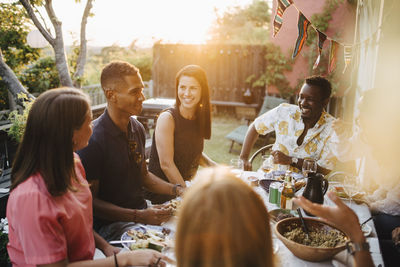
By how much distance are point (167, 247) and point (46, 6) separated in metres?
5.57

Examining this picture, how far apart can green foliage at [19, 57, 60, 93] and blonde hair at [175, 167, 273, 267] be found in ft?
28.6

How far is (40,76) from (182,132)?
7037 millimetres

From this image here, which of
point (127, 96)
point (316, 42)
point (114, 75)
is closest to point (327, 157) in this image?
point (127, 96)

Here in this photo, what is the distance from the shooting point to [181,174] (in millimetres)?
3102

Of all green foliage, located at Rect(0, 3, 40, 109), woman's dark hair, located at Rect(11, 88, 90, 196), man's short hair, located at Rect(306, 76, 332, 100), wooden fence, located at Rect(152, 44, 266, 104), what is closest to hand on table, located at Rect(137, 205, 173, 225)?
woman's dark hair, located at Rect(11, 88, 90, 196)

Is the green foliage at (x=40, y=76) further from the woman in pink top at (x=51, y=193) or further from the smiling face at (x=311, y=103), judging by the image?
the woman in pink top at (x=51, y=193)

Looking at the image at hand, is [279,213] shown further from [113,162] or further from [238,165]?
[113,162]

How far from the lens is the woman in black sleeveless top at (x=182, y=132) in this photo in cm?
288

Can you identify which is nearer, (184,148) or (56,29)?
(184,148)

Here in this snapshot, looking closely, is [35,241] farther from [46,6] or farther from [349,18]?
[349,18]

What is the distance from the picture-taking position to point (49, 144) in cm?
133

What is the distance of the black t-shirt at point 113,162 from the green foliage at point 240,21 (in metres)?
17.3

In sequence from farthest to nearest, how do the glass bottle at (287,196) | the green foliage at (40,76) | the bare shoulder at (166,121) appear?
the green foliage at (40,76)
the bare shoulder at (166,121)
the glass bottle at (287,196)

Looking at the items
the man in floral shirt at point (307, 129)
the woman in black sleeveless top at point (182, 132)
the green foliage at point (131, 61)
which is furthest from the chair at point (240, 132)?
the green foliage at point (131, 61)
